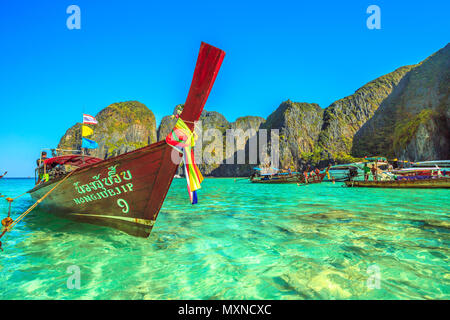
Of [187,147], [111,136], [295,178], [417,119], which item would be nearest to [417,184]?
[295,178]

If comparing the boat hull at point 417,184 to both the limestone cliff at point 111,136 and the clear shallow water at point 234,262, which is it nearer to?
the clear shallow water at point 234,262

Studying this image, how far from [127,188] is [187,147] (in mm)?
2025

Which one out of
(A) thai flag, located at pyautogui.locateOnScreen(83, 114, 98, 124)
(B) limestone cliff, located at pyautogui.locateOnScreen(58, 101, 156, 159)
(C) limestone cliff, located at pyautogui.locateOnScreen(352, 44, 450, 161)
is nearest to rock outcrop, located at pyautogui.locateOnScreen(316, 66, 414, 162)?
(C) limestone cliff, located at pyautogui.locateOnScreen(352, 44, 450, 161)

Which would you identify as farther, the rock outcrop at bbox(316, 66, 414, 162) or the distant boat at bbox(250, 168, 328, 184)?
the rock outcrop at bbox(316, 66, 414, 162)

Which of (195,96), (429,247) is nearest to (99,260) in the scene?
(195,96)

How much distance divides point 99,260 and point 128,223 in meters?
1.47

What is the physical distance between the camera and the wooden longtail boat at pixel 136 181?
427 cm

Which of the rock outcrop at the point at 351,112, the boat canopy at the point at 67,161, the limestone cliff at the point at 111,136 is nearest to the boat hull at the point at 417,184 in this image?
the boat canopy at the point at 67,161

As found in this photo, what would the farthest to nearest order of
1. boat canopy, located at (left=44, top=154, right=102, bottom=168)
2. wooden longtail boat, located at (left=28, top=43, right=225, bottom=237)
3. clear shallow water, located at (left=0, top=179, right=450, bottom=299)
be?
boat canopy, located at (left=44, top=154, right=102, bottom=168)
wooden longtail boat, located at (left=28, top=43, right=225, bottom=237)
clear shallow water, located at (left=0, top=179, right=450, bottom=299)

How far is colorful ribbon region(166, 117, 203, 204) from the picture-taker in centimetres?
463

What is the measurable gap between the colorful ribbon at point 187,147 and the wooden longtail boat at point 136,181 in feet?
0.50

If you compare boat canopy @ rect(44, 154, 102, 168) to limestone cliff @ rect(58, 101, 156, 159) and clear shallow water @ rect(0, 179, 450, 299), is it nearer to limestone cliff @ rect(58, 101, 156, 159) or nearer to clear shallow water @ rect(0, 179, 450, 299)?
clear shallow water @ rect(0, 179, 450, 299)

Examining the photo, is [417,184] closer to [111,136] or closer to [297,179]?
[297,179]
